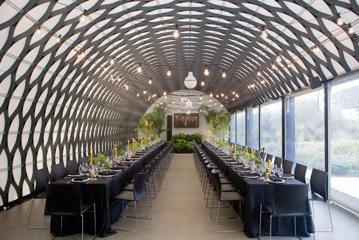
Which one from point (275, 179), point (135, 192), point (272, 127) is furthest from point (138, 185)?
point (272, 127)

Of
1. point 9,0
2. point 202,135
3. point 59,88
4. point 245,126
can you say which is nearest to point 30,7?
point 9,0

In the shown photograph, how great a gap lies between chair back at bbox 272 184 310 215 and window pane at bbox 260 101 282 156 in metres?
11.3

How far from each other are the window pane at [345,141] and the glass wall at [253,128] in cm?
1195

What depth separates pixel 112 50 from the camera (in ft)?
44.5

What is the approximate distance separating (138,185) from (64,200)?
1.70 meters

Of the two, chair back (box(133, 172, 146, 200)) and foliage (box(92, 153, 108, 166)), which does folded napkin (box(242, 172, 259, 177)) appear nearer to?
chair back (box(133, 172, 146, 200))

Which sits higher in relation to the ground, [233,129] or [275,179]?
[233,129]

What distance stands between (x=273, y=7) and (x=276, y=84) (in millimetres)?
6417

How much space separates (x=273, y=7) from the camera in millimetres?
9156

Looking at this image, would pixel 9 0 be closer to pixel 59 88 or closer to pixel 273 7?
pixel 59 88

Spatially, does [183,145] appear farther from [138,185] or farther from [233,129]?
[138,185]

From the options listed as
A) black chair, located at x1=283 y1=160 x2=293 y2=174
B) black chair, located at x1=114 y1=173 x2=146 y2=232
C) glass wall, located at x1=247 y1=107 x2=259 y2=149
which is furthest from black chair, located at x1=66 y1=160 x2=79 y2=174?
glass wall, located at x1=247 y1=107 x2=259 y2=149

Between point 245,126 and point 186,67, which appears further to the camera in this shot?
point 245,126

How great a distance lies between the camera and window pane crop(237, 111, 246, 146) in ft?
87.8
